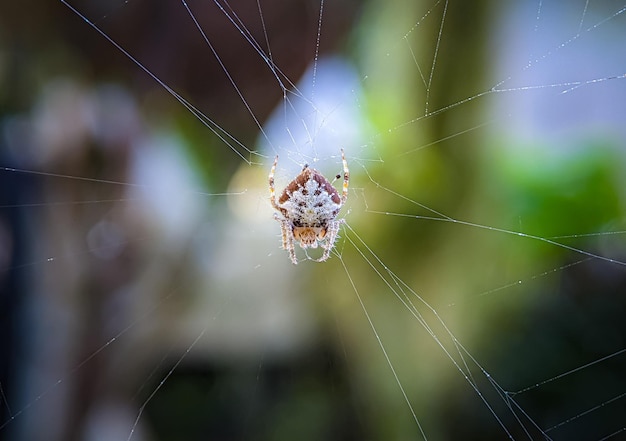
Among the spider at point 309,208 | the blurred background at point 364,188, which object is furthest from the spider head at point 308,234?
the blurred background at point 364,188

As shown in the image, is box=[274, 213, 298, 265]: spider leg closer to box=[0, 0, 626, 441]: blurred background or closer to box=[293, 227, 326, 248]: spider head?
box=[293, 227, 326, 248]: spider head

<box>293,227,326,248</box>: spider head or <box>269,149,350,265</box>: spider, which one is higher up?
<box>269,149,350,265</box>: spider

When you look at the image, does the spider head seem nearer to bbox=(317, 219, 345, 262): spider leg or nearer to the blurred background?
bbox=(317, 219, 345, 262): spider leg

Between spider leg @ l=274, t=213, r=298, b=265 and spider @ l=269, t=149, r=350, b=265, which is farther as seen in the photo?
spider leg @ l=274, t=213, r=298, b=265

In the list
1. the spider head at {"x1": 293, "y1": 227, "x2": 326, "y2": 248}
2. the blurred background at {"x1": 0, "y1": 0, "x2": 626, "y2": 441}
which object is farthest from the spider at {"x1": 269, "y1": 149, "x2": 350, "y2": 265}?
the blurred background at {"x1": 0, "y1": 0, "x2": 626, "y2": 441}

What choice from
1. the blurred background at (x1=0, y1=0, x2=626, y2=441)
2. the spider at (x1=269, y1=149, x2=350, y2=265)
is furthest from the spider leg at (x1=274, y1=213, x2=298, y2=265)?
the blurred background at (x1=0, y1=0, x2=626, y2=441)

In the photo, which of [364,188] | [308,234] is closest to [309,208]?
[308,234]

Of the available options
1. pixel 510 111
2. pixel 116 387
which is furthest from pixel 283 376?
pixel 510 111

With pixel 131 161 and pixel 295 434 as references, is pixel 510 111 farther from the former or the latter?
pixel 295 434
